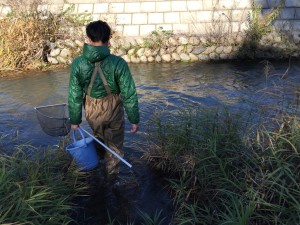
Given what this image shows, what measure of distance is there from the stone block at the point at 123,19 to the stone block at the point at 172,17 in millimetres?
1184

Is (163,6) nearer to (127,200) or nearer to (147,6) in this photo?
(147,6)

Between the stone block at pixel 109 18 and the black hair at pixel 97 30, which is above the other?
the stone block at pixel 109 18

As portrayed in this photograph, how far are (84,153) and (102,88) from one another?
0.82 m

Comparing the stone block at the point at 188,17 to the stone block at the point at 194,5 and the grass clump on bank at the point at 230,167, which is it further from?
the grass clump on bank at the point at 230,167

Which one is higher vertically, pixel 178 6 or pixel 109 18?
pixel 178 6

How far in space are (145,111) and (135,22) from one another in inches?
193

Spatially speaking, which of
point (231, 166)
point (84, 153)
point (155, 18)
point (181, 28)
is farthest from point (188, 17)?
point (231, 166)

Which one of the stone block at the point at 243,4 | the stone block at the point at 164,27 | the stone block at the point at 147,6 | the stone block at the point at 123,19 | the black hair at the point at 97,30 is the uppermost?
the stone block at the point at 243,4

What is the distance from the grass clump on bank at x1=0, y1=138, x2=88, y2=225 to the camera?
2793mm

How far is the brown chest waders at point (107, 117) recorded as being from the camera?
3824 millimetres

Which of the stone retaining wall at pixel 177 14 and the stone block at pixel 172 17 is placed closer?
the stone retaining wall at pixel 177 14

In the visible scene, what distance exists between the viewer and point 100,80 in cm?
370

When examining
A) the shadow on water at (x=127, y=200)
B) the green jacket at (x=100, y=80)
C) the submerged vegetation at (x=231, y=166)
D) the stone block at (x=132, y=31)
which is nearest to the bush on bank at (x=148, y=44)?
the stone block at (x=132, y=31)

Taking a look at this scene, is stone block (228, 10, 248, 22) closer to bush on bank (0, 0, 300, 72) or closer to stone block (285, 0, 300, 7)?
bush on bank (0, 0, 300, 72)
